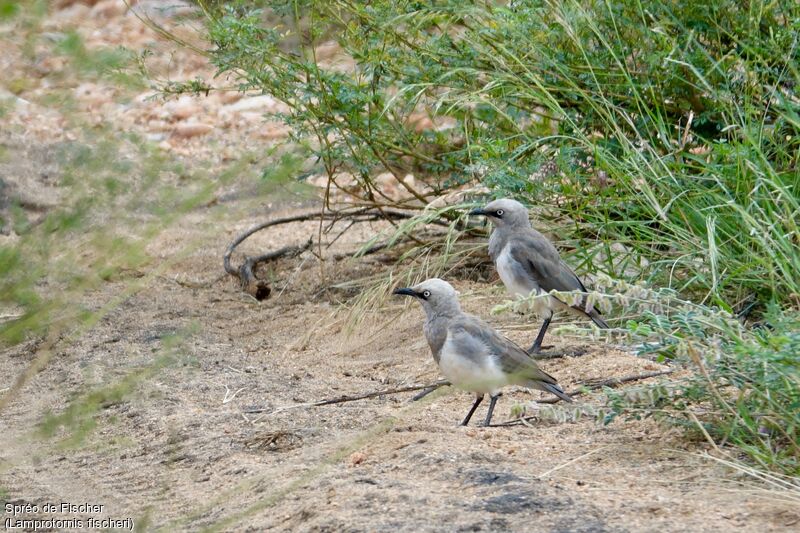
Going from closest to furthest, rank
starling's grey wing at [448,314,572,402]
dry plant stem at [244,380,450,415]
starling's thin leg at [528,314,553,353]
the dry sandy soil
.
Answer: the dry sandy soil, starling's grey wing at [448,314,572,402], dry plant stem at [244,380,450,415], starling's thin leg at [528,314,553,353]

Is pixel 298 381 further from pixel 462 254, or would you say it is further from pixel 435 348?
pixel 462 254

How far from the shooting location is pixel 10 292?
8.84 ft

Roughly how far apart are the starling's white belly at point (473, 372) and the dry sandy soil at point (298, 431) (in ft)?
0.39

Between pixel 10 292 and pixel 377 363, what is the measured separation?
3.50 m

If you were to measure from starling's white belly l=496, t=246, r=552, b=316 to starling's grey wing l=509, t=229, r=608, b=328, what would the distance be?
21 millimetres

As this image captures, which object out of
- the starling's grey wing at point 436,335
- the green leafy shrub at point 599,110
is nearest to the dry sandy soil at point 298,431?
the starling's grey wing at point 436,335

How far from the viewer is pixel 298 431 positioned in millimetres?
4645

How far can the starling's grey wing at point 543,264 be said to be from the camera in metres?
5.79

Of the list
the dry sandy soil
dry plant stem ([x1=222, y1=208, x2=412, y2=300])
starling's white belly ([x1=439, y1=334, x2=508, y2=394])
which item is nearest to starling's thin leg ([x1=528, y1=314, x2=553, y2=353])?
the dry sandy soil

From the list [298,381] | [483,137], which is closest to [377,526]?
[298,381]

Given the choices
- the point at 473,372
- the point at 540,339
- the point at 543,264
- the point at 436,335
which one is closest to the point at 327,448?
the point at 473,372

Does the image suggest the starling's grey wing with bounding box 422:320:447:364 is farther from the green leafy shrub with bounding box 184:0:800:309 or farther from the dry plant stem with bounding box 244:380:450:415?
the green leafy shrub with bounding box 184:0:800:309

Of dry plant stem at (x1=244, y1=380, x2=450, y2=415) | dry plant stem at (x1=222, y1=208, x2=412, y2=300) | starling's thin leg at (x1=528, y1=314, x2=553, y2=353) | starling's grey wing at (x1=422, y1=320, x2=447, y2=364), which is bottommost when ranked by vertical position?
starling's thin leg at (x1=528, y1=314, x2=553, y2=353)

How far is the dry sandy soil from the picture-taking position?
3.42 meters
